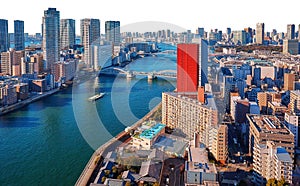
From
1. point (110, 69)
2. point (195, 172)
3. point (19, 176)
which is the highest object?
point (110, 69)

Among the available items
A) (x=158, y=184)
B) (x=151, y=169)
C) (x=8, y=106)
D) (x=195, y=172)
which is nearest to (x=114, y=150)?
(x=151, y=169)

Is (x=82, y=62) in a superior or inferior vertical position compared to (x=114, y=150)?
superior

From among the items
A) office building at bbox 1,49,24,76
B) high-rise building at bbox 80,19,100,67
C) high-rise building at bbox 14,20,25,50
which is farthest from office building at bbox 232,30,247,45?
office building at bbox 1,49,24,76

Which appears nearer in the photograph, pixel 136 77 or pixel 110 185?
pixel 110 185

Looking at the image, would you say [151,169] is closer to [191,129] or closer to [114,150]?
[114,150]

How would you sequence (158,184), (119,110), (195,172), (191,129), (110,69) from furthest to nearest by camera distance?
(110,69) < (119,110) < (191,129) < (158,184) < (195,172)

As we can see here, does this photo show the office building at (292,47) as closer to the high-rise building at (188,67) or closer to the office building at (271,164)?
the high-rise building at (188,67)

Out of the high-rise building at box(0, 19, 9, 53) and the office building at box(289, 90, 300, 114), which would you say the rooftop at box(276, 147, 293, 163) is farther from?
the high-rise building at box(0, 19, 9, 53)
